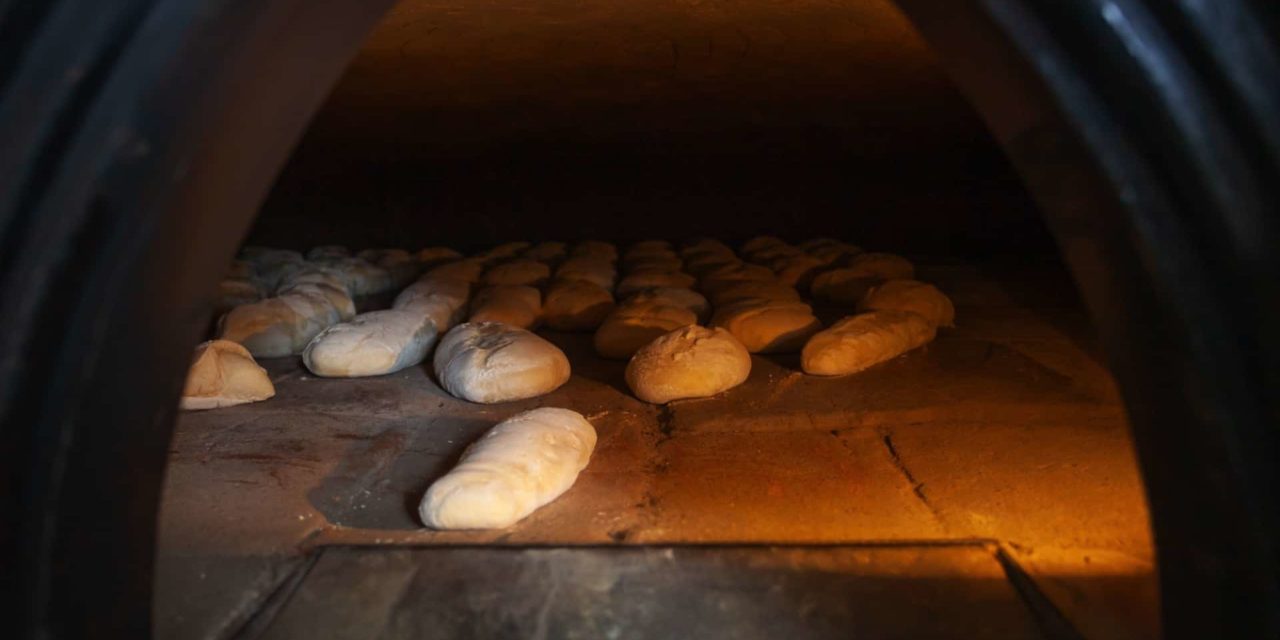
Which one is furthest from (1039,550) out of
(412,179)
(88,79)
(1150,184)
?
(412,179)

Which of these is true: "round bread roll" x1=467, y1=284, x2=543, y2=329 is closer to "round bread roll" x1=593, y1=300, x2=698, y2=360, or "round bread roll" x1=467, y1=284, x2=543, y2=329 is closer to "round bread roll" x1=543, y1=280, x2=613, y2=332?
"round bread roll" x1=543, y1=280, x2=613, y2=332

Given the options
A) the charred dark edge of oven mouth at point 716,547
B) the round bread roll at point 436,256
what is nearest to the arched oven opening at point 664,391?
the charred dark edge of oven mouth at point 716,547

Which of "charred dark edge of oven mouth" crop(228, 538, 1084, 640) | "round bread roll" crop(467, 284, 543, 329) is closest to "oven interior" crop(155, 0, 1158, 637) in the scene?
"charred dark edge of oven mouth" crop(228, 538, 1084, 640)

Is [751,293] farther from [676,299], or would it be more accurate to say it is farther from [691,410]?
[691,410]

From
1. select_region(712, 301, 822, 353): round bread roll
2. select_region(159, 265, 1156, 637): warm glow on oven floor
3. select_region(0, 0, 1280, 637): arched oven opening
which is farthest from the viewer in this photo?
select_region(712, 301, 822, 353): round bread roll

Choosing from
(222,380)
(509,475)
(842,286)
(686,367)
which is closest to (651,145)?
(842,286)

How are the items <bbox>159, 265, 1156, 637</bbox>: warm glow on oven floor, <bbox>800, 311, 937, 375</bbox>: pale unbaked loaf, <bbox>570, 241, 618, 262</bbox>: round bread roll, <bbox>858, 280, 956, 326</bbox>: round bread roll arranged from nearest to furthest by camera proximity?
<bbox>159, 265, 1156, 637</bbox>: warm glow on oven floor < <bbox>800, 311, 937, 375</bbox>: pale unbaked loaf < <bbox>858, 280, 956, 326</bbox>: round bread roll < <bbox>570, 241, 618, 262</bbox>: round bread roll

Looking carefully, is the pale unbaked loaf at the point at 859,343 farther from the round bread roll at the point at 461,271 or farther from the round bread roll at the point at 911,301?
the round bread roll at the point at 461,271
